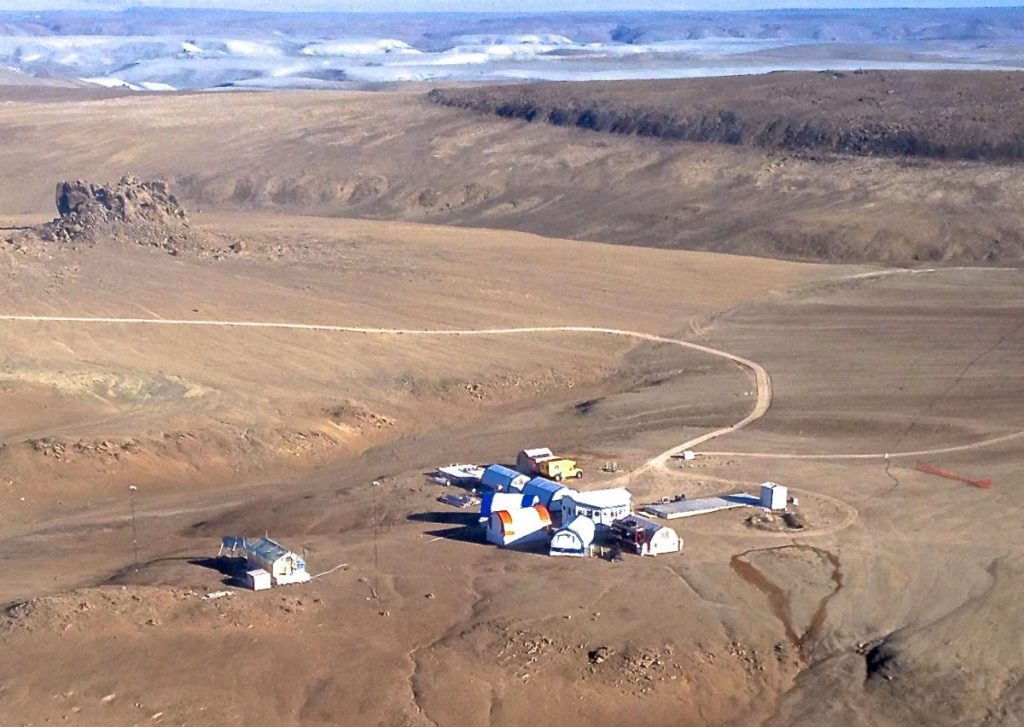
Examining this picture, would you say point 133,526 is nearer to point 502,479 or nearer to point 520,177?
point 502,479

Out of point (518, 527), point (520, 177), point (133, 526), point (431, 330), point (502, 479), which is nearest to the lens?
point (518, 527)

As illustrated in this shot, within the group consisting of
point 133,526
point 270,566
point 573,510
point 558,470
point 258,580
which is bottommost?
point 133,526

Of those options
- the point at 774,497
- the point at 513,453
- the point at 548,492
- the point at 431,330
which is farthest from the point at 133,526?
the point at 431,330

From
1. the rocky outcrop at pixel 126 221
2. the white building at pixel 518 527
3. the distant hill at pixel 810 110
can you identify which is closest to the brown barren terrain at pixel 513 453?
the white building at pixel 518 527

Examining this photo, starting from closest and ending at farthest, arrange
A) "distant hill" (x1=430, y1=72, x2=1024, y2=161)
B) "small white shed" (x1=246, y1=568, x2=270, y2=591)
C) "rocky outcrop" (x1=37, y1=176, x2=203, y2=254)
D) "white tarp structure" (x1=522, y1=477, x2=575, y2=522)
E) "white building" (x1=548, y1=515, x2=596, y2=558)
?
"small white shed" (x1=246, y1=568, x2=270, y2=591) < "white building" (x1=548, y1=515, x2=596, y2=558) < "white tarp structure" (x1=522, y1=477, x2=575, y2=522) < "rocky outcrop" (x1=37, y1=176, x2=203, y2=254) < "distant hill" (x1=430, y1=72, x2=1024, y2=161)

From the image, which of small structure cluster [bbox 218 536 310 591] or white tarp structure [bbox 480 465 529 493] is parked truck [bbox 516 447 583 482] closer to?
white tarp structure [bbox 480 465 529 493]

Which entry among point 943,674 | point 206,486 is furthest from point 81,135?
point 943,674

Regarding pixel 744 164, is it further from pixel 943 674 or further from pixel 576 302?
pixel 943 674

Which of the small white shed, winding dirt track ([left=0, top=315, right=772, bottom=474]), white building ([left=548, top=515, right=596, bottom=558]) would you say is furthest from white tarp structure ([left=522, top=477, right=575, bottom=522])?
winding dirt track ([left=0, top=315, right=772, bottom=474])
